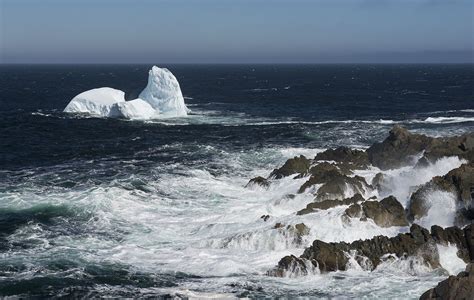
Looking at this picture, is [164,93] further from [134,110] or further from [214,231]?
[214,231]

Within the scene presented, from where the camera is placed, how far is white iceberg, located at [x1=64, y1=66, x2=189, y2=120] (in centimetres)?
8931

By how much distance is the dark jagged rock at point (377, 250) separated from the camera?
30.9 m

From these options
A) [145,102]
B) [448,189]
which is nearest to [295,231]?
[448,189]

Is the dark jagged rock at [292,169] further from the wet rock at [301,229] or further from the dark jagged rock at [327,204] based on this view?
the wet rock at [301,229]

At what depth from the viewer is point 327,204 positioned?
128ft

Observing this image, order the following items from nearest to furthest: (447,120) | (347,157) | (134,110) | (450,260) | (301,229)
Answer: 1. (450,260)
2. (301,229)
3. (347,157)
4. (447,120)
5. (134,110)

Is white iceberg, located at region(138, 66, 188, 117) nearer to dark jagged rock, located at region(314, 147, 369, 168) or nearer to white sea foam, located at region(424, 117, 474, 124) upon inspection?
white sea foam, located at region(424, 117, 474, 124)

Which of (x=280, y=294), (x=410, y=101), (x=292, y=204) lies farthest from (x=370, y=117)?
(x=280, y=294)

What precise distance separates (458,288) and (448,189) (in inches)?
536

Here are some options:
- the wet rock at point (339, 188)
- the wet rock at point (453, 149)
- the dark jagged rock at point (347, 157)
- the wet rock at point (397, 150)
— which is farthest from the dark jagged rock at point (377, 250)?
the dark jagged rock at point (347, 157)

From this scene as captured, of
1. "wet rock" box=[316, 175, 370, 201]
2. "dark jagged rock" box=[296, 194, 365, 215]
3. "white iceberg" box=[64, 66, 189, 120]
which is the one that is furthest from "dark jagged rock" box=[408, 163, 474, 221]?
"white iceberg" box=[64, 66, 189, 120]

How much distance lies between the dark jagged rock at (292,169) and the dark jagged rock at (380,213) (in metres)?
12.6

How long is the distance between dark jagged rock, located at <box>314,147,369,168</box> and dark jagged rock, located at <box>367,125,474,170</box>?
2.27ft

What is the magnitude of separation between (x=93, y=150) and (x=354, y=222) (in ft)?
124
